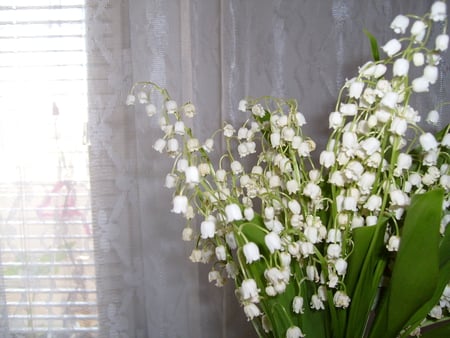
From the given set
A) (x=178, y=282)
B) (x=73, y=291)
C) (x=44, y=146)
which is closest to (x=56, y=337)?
(x=73, y=291)

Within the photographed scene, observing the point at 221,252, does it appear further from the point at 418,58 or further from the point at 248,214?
the point at 418,58

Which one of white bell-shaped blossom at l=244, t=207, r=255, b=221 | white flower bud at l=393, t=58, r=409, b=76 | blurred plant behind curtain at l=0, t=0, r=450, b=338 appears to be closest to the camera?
white flower bud at l=393, t=58, r=409, b=76

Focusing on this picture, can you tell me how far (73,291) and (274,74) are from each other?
62 centimetres

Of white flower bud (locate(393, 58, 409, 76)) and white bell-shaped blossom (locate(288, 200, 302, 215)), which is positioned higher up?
white flower bud (locate(393, 58, 409, 76))

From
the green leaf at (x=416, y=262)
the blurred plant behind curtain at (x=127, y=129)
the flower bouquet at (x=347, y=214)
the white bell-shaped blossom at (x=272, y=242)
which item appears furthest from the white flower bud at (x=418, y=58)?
the blurred plant behind curtain at (x=127, y=129)

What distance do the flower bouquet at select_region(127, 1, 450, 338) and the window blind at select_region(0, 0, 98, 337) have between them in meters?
0.44

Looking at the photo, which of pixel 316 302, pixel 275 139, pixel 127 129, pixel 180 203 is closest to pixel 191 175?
pixel 180 203

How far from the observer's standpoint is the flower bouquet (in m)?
0.56

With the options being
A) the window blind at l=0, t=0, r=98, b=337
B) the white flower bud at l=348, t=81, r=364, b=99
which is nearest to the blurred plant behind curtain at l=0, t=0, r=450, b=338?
the window blind at l=0, t=0, r=98, b=337

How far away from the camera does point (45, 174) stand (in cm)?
107

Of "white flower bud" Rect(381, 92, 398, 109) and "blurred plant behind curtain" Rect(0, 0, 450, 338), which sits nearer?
"white flower bud" Rect(381, 92, 398, 109)

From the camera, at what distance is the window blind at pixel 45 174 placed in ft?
3.33

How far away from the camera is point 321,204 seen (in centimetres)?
66

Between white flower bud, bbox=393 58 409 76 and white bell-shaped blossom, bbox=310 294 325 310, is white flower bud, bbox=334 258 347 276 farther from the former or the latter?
white flower bud, bbox=393 58 409 76
